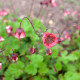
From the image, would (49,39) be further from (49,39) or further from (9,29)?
(9,29)

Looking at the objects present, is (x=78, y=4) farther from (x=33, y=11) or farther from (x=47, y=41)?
(x=47, y=41)

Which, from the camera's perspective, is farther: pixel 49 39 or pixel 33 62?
pixel 33 62

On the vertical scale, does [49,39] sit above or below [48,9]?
below

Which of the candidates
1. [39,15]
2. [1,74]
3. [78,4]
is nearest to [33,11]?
[39,15]

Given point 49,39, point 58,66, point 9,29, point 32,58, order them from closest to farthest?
point 49,39 → point 32,58 → point 58,66 → point 9,29

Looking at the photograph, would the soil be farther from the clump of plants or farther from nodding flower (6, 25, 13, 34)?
nodding flower (6, 25, 13, 34)

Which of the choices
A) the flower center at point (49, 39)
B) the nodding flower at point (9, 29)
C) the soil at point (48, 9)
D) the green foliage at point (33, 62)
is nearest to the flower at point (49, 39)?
the flower center at point (49, 39)

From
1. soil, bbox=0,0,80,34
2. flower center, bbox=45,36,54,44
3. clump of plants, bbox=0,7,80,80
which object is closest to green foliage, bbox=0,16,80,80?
clump of plants, bbox=0,7,80,80

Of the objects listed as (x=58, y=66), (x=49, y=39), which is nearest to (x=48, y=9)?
(x=58, y=66)

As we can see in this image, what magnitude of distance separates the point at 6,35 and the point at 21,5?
203cm

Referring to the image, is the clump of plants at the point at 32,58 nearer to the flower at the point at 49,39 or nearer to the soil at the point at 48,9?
Answer: the flower at the point at 49,39

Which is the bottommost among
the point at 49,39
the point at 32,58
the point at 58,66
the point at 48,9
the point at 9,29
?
the point at 58,66

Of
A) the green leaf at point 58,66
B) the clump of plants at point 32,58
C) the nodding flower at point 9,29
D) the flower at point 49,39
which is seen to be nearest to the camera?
the flower at point 49,39

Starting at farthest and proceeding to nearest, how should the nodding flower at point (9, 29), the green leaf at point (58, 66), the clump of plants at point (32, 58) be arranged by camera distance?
the nodding flower at point (9, 29)
the green leaf at point (58, 66)
the clump of plants at point (32, 58)
